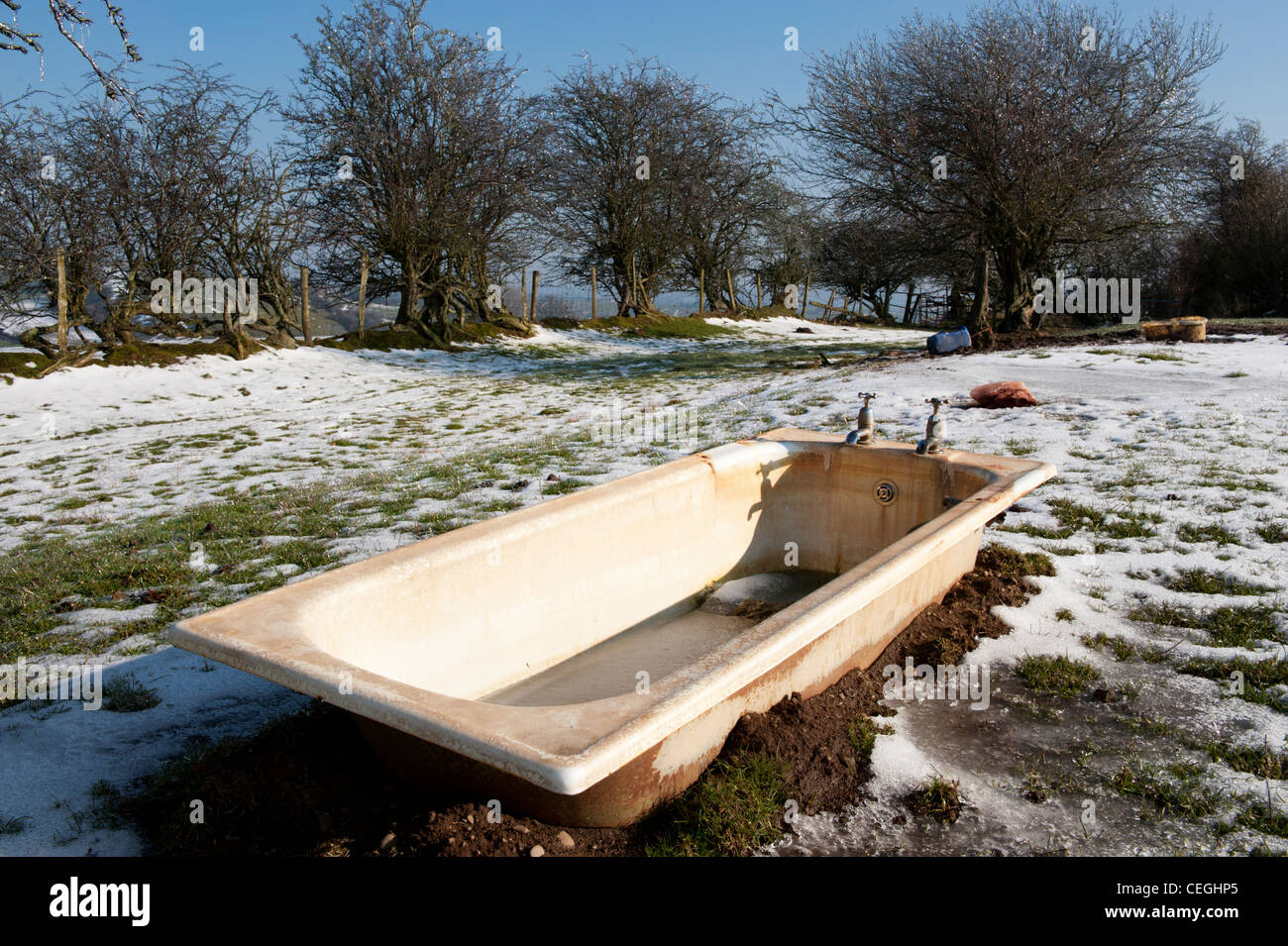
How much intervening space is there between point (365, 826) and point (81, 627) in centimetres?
203

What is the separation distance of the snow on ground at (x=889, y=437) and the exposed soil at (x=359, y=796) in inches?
3.7

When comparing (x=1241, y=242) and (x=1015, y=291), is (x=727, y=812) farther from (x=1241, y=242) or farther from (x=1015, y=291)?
(x=1241, y=242)

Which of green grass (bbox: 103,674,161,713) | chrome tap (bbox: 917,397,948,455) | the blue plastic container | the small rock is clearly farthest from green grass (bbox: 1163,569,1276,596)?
the blue plastic container

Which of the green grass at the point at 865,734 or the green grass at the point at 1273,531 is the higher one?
the green grass at the point at 1273,531

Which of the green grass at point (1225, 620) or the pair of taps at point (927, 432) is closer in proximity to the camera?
the green grass at point (1225, 620)

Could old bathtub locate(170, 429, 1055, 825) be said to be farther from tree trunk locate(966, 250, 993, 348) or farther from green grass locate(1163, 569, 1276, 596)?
tree trunk locate(966, 250, 993, 348)

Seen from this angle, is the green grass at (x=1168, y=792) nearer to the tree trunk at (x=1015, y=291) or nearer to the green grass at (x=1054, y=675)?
the green grass at (x=1054, y=675)

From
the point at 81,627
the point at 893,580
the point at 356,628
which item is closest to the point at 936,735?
the point at 893,580

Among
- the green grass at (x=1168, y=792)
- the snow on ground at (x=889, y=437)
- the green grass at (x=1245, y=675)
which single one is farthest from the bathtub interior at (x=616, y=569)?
the green grass at (x=1168, y=792)

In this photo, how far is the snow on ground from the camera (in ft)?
6.56

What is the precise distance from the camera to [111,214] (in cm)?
962

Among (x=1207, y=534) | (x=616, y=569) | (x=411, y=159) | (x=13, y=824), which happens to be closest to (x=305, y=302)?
(x=411, y=159)

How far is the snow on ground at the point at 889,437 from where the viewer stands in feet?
6.56
